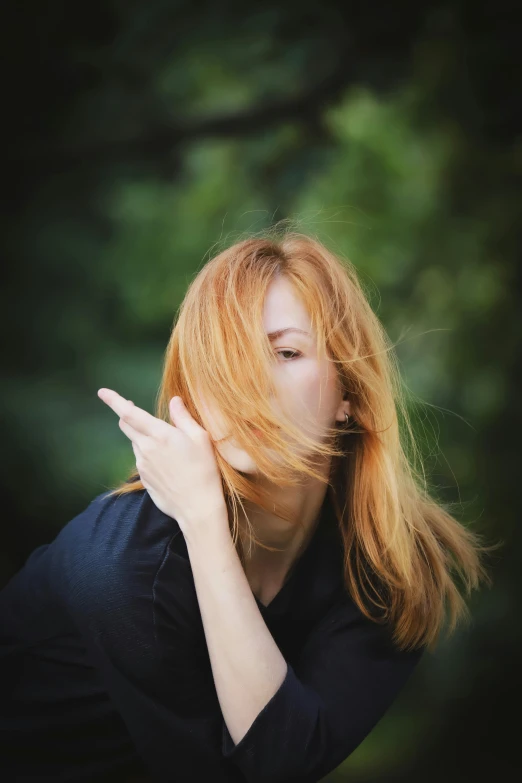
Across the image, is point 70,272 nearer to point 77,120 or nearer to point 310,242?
point 77,120

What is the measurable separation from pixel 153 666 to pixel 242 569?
153 millimetres

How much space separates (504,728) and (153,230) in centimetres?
187

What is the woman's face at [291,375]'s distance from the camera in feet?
3.01

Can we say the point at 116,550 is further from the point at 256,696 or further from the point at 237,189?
the point at 237,189

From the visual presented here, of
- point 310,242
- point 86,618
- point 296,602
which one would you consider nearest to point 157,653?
point 86,618

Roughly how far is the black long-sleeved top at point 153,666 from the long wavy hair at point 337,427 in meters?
0.07

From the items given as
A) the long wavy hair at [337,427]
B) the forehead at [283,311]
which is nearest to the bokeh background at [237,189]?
the long wavy hair at [337,427]

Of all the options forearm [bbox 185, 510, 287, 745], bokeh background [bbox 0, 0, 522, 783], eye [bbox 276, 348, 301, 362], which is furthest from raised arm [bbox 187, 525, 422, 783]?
bokeh background [bbox 0, 0, 522, 783]

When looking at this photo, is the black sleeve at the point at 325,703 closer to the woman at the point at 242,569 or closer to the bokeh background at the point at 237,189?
the woman at the point at 242,569

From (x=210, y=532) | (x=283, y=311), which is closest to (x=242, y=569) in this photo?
(x=210, y=532)

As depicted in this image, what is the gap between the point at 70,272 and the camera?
6.53 ft

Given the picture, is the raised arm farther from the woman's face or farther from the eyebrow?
the eyebrow

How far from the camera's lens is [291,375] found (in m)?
0.95

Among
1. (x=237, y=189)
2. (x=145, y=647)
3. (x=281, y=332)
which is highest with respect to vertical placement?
(x=237, y=189)
